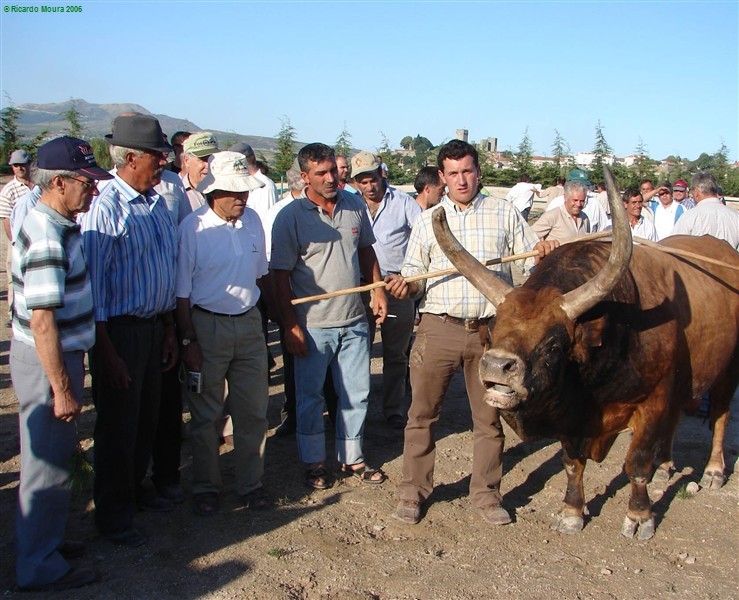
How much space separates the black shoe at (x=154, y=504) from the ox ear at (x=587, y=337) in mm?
2917

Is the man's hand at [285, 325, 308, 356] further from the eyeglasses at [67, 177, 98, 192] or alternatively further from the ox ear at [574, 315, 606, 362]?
the ox ear at [574, 315, 606, 362]

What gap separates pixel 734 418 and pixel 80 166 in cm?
655

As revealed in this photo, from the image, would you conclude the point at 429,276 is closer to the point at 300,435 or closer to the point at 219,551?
the point at 300,435

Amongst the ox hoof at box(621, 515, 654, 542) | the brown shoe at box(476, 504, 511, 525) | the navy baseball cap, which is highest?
the navy baseball cap

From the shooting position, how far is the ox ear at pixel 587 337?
4.20 m

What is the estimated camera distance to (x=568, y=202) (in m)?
7.45

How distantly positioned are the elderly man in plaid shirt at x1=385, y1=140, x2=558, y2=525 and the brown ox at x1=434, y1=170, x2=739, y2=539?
0.38m

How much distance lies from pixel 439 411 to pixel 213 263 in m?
1.81

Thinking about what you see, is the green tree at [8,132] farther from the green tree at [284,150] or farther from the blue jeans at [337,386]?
the blue jeans at [337,386]

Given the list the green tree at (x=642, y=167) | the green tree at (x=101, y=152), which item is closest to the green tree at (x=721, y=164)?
the green tree at (x=642, y=167)

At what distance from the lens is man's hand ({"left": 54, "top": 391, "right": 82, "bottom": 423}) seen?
376cm

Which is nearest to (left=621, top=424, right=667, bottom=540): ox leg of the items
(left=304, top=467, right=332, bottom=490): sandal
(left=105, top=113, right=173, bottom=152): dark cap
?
(left=304, top=467, right=332, bottom=490): sandal

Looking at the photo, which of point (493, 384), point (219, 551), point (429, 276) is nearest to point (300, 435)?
point (219, 551)

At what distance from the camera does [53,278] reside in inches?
144
